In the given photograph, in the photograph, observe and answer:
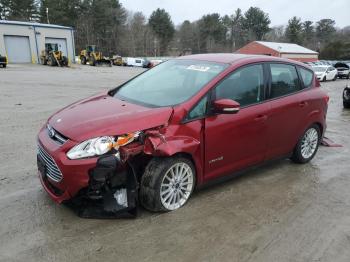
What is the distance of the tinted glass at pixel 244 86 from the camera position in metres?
4.10

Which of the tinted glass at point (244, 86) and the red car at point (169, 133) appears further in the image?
the tinted glass at point (244, 86)

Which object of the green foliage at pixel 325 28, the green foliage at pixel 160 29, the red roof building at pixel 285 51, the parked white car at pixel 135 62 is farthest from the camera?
the green foliage at pixel 325 28

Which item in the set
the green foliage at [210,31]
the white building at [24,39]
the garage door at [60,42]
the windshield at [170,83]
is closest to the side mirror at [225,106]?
the windshield at [170,83]

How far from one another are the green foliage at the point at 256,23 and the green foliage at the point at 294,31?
229 inches

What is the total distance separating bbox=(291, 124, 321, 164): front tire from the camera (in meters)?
5.29

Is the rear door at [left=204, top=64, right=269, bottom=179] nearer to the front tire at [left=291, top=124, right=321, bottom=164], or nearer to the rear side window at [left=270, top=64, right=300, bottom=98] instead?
the rear side window at [left=270, top=64, right=300, bottom=98]

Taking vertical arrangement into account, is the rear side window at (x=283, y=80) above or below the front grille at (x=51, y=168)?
above

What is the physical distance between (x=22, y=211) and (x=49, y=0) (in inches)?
2815

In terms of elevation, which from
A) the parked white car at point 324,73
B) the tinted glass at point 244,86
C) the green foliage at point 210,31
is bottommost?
the parked white car at point 324,73

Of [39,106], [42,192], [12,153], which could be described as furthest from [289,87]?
[39,106]

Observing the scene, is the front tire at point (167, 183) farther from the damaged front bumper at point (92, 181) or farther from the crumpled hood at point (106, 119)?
the crumpled hood at point (106, 119)

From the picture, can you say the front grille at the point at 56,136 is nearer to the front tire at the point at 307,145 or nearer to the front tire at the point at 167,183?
the front tire at the point at 167,183

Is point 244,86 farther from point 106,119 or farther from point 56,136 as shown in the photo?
point 56,136

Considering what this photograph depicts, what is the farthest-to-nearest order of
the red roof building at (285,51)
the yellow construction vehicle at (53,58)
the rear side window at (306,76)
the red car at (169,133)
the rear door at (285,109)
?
1. the red roof building at (285,51)
2. the yellow construction vehicle at (53,58)
3. the rear side window at (306,76)
4. the rear door at (285,109)
5. the red car at (169,133)
